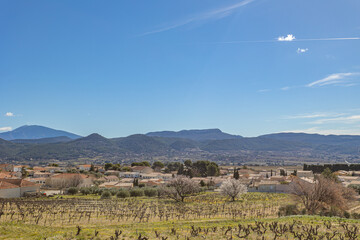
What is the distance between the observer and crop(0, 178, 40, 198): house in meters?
51.4

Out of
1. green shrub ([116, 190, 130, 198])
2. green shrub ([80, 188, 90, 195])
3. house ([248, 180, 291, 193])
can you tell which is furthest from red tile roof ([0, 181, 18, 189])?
house ([248, 180, 291, 193])

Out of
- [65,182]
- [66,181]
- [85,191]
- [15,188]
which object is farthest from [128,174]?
[15,188]

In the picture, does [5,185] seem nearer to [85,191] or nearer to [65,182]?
[85,191]

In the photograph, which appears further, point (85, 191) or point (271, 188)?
point (271, 188)

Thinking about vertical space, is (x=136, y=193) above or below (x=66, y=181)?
below

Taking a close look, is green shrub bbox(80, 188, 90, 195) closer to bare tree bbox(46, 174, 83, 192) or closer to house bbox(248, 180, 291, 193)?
bare tree bbox(46, 174, 83, 192)

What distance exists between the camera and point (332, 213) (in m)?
29.0

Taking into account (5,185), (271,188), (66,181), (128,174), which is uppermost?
(5,185)

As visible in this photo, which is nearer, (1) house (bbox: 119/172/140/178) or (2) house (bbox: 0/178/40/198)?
(2) house (bbox: 0/178/40/198)

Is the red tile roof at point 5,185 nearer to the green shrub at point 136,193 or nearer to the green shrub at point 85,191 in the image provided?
the green shrub at point 85,191

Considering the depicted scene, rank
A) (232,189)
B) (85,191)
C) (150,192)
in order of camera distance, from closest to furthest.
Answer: (232,189) → (150,192) → (85,191)

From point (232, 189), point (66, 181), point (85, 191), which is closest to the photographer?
point (232, 189)

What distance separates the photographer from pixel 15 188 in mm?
53344

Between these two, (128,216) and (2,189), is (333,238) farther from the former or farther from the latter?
(2,189)
